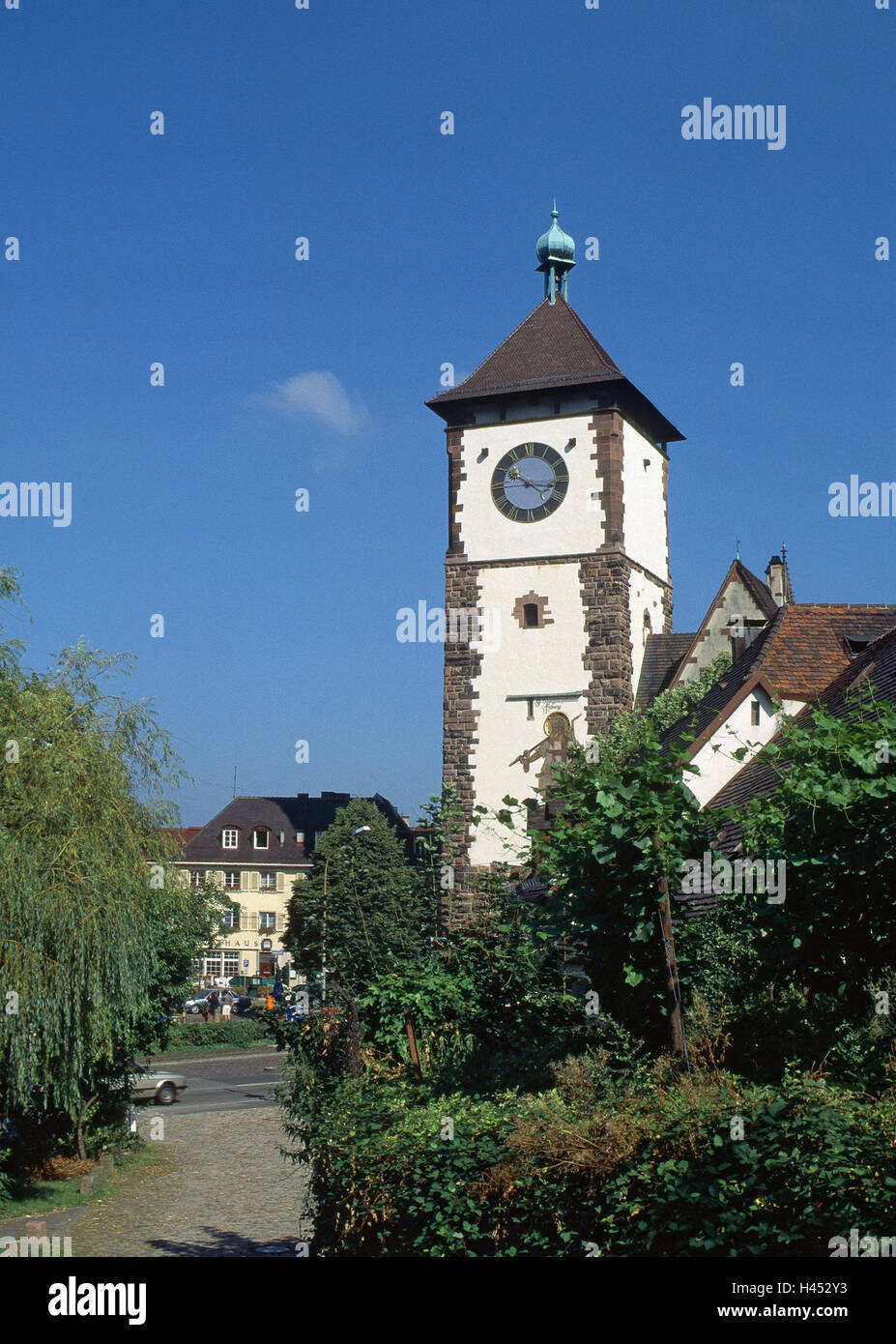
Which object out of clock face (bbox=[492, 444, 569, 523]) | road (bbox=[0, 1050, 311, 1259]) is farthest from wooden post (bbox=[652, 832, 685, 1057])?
A: clock face (bbox=[492, 444, 569, 523])

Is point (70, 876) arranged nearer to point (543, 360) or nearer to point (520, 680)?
point (520, 680)

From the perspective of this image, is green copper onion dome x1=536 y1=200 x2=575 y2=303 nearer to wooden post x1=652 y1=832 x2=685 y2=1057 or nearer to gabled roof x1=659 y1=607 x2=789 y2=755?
gabled roof x1=659 y1=607 x2=789 y2=755

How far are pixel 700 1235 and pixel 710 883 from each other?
3.89m

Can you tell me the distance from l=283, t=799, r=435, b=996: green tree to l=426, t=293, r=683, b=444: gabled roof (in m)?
16.2

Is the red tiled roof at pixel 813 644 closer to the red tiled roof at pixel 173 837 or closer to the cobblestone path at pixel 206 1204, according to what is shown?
the red tiled roof at pixel 173 837

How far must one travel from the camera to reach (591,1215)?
27.3 ft

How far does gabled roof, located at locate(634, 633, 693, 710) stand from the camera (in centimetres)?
3738

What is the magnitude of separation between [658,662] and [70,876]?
2524 centimetres

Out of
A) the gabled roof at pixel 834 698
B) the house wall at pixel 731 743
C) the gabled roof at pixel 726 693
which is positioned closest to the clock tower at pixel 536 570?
the gabled roof at pixel 726 693

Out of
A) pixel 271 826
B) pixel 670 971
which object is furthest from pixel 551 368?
pixel 271 826

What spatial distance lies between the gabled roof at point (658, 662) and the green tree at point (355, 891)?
1070 cm

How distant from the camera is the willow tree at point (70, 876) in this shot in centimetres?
1491

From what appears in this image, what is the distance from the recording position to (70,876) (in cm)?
1559
